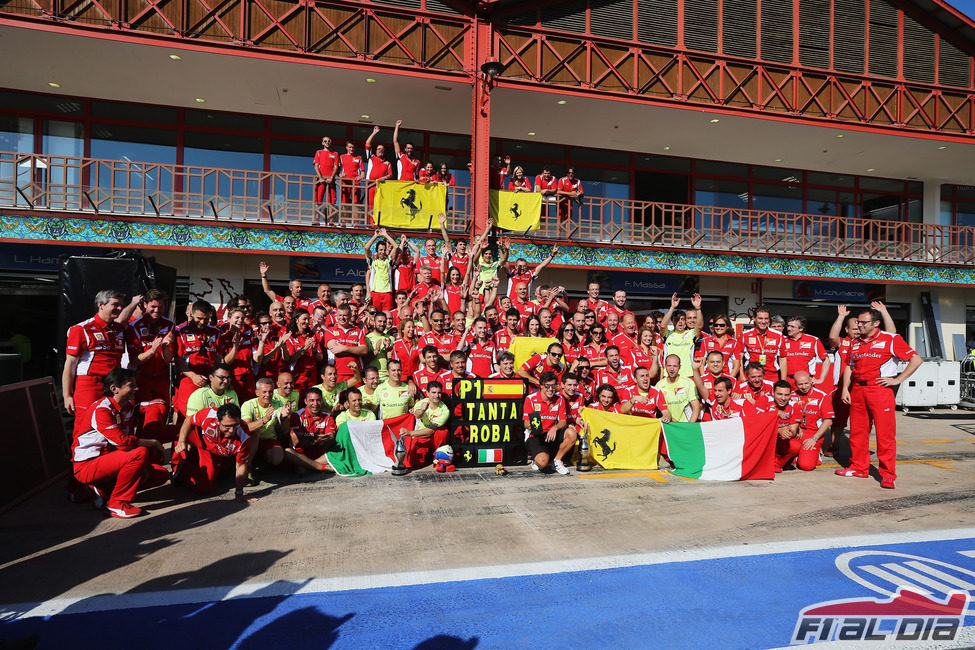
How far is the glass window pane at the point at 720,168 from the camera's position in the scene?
715 inches

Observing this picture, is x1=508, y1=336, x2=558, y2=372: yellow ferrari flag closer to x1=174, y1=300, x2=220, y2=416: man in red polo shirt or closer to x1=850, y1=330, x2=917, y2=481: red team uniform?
x1=850, y1=330, x2=917, y2=481: red team uniform

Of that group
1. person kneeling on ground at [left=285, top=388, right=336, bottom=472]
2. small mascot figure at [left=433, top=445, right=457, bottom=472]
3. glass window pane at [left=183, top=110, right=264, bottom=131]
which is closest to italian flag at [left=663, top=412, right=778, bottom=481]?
small mascot figure at [left=433, top=445, right=457, bottom=472]

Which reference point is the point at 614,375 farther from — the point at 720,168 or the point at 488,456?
the point at 720,168

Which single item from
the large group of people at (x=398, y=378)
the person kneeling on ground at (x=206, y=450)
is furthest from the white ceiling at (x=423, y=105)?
the person kneeling on ground at (x=206, y=450)

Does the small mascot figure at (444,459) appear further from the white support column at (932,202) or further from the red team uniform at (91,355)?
the white support column at (932,202)

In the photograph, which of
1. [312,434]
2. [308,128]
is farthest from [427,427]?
[308,128]

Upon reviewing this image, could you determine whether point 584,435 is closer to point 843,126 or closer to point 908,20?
point 843,126

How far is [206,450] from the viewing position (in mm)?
5961

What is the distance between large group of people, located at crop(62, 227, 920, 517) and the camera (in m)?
5.79

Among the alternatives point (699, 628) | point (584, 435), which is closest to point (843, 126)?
point (584, 435)

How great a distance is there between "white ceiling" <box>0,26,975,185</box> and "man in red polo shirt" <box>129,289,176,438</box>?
317 inches

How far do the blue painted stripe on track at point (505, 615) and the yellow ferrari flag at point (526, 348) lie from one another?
4.66 m

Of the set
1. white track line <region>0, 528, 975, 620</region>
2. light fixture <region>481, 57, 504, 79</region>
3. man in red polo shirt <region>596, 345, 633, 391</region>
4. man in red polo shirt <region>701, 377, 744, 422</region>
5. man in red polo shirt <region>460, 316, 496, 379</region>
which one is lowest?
white track line <region>0, 528, 975, 620</region>

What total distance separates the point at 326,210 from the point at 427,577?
10805 millimetres
